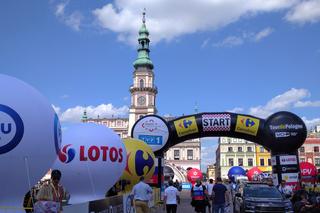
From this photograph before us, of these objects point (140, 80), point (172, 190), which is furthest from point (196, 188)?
point (140, 80)

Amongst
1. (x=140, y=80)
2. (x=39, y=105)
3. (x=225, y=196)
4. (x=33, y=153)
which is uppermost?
(x=140, y=80)

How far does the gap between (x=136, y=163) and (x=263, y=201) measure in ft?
15.9

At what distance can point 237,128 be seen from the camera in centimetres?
2494

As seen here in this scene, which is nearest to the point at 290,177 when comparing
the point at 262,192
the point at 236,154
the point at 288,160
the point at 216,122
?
the point at 288,160

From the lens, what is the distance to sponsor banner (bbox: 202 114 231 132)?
25031mm

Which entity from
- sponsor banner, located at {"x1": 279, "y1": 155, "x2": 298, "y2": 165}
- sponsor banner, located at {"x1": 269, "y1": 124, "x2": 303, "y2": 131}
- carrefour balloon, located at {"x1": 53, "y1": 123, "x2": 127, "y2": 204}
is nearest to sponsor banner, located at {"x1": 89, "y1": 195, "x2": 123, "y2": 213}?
carrefour balloon, located at {"x1": 53, "y1": 123, "x2": 127, "y2": 204}

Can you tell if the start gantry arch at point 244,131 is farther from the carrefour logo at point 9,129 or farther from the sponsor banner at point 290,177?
the carrefour logo at point 9,129

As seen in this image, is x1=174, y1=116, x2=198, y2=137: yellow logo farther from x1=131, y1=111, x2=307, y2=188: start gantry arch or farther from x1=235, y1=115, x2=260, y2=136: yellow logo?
x1=235, y1=115, x2=260, y2=136: yellow logo

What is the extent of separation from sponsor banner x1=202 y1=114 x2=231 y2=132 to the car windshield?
8340mm

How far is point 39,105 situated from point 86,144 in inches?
148

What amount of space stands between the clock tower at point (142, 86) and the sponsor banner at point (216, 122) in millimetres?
68924

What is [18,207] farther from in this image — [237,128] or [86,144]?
[237,128]

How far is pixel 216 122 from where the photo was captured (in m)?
25.1

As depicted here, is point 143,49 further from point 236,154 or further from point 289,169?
point 289,169
